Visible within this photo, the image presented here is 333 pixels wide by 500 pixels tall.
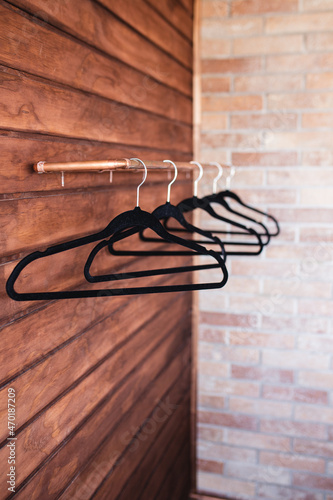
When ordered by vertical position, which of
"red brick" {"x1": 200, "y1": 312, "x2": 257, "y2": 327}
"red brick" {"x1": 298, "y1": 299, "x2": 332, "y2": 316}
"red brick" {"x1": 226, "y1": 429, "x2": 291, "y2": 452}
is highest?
"red brick" {"x1": 298, "y1": 299, "x2": 332, "y2": 316}

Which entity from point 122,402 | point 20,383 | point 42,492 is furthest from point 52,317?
point 122,402

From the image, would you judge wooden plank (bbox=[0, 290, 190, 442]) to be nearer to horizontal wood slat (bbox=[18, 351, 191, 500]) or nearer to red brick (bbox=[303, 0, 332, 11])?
horizontal wood slat (bbox=[18, 351, 191, 500])

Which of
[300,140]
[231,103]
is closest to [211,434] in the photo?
[300,140]

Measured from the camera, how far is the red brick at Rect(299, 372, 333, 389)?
218 cm

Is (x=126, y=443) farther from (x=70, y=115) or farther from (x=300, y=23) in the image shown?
(x=300, y=23)

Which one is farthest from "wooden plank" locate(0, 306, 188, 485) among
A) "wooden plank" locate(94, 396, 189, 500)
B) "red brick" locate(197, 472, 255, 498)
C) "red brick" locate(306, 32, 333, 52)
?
"red brick" locate(306, 32, 333, 52)

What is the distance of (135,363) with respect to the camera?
1.61 m

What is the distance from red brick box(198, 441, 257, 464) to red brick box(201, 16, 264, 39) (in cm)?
189

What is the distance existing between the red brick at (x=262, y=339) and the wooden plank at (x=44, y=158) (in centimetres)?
109

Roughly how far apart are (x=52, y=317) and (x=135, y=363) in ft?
1.83

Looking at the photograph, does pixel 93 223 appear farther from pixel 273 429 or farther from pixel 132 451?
pixel 273 429

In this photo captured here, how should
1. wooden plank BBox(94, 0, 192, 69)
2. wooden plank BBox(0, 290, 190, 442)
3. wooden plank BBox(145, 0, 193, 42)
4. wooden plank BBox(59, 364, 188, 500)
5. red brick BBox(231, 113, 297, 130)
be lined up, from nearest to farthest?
wooden plank BBox(0, 290, 190, 442), wooden plank BBox(59, 364, 188, 500), wooden plank BBox(94, 0, 192, 69), wooden plank BBox(145, 0, 193, 42), red brick BBox(231, 113, 297, 130)

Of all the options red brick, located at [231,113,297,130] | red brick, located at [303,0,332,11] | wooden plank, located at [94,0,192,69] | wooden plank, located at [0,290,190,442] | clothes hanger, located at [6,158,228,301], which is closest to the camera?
clothes hanger, located at [6,158,228,301]

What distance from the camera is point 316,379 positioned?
2.19 metres
